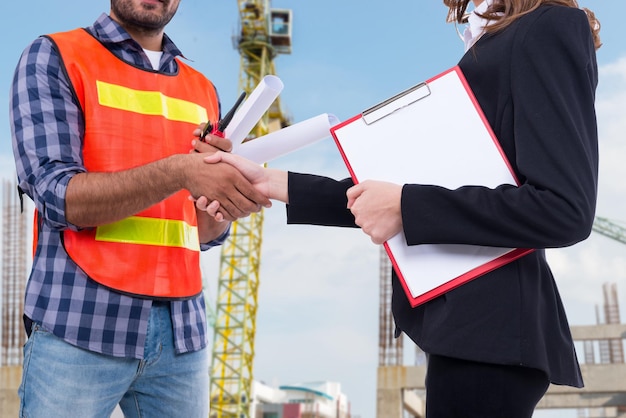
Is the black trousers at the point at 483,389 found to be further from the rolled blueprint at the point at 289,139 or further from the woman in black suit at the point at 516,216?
the rolled blueprint at the point at 289,139

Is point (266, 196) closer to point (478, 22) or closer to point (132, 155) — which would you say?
point (132, 155)

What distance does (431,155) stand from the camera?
120 cm

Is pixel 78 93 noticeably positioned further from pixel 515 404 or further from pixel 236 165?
pixel 515 404

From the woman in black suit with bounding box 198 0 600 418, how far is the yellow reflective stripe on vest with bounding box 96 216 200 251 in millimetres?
621

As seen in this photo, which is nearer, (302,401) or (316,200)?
(316,200)

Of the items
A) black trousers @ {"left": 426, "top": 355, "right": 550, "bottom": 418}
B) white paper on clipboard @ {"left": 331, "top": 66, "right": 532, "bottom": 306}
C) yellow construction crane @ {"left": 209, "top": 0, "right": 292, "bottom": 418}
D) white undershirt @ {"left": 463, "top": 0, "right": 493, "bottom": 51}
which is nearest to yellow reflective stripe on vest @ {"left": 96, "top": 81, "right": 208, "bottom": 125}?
white paper on clipboard @ {"left": 331, "top": 66, "right": 532, "bottom": 306}

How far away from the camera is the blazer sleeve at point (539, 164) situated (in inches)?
42.9

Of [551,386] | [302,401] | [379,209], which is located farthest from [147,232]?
[302,401]

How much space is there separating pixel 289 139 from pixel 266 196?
0.53 ft

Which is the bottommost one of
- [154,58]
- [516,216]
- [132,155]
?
[516,216]

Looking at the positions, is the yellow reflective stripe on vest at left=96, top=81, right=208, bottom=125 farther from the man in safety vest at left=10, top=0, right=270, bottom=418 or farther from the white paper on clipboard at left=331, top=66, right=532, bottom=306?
the white paper on clipboard at left=331, top=66, right=532, bottom=306

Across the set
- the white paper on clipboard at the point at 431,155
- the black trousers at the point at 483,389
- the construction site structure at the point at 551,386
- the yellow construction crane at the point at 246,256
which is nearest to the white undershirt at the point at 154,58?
the white paper on clipboard at the point at 431,155

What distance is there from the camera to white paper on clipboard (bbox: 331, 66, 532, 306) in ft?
3.80

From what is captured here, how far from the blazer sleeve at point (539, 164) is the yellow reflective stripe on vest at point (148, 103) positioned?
2.69 ft
